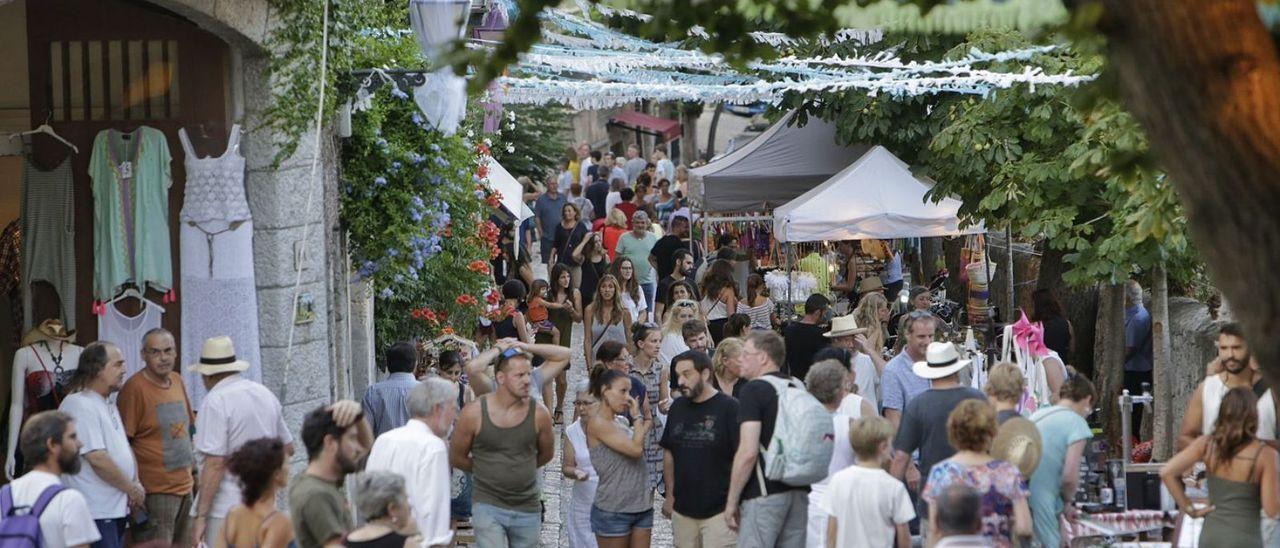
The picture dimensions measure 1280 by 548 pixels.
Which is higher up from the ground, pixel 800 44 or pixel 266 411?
pixel 800 44

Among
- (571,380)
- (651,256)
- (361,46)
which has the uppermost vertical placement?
(361,46)

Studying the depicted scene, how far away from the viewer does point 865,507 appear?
7.51m

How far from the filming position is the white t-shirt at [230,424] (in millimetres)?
8062

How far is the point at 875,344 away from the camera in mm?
12039

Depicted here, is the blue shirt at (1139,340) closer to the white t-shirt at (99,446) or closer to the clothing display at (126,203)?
the clothing display at (126,203)

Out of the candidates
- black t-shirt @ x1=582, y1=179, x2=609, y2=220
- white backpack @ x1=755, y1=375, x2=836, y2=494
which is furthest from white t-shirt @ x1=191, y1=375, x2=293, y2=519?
black t-shirt @ x1=582, y1=179, x2=609, y2=220

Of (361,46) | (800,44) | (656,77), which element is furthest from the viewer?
(800,44)

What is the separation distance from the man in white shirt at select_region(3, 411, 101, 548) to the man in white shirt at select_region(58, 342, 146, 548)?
42.3 inches

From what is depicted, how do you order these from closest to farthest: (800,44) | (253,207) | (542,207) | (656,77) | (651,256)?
(253,207) → (656,77) → (800,44) → (651,256) → (542,207)

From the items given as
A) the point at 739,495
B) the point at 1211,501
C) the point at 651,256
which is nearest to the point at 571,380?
the point at 651,256

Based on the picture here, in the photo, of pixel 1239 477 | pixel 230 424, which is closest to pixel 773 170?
pixel 230 424

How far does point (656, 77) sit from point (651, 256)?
392 centimetres

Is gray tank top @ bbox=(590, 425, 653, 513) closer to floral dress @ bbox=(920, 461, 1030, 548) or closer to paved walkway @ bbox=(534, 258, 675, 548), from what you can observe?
paved walkway @ bbox=(534, 258, 675, 548)

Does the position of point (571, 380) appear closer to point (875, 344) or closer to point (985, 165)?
point (985, 165)
